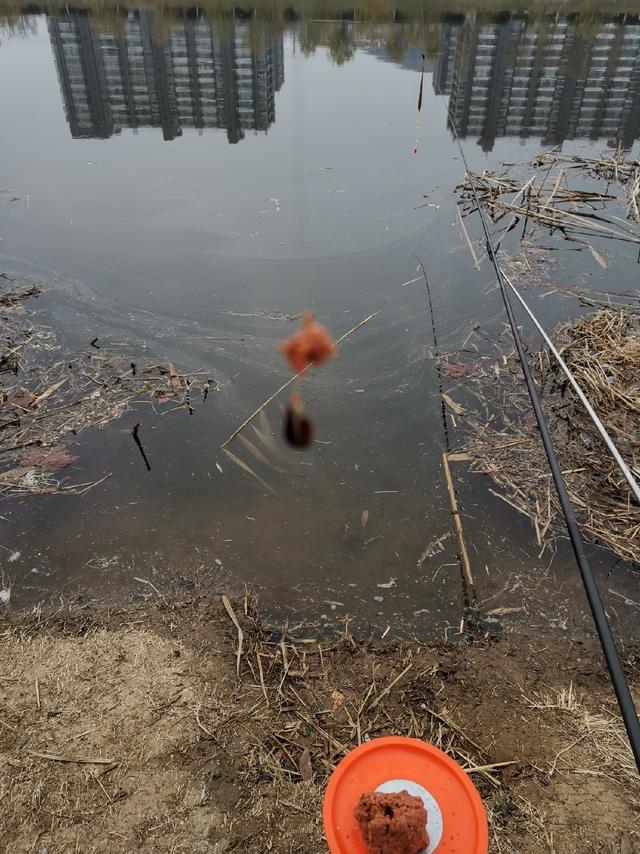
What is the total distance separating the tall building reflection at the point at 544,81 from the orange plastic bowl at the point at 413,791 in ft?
32.0

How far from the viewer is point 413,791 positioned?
158 centimetres

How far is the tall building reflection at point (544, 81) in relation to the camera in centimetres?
1021

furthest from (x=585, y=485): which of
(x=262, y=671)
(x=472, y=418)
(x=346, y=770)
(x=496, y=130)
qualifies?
(x=496, y=130)

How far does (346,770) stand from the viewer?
5.36ft

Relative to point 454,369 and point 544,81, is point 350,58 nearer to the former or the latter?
point 544,81

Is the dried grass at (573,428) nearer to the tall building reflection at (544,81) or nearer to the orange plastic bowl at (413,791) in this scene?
the orange plastic bowl at (413,791)

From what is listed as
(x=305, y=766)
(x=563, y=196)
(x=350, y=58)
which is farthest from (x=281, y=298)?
(x=350, y=58)

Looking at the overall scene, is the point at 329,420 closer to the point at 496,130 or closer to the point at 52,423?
the point at 52,423

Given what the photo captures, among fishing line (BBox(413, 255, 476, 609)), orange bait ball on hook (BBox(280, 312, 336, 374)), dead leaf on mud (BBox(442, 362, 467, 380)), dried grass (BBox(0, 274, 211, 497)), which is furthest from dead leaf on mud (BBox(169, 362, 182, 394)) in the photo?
orange bait ball on hook (BBox(280, 312, 336, 374))

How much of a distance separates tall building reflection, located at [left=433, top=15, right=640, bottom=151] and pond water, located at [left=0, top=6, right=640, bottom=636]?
0.29 ft

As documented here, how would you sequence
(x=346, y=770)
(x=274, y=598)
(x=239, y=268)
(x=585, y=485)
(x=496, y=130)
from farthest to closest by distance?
(x=496, y=130)
(x=239, y=268)
(x=585, y=485)
(x=274, y=598)
(x=346, y=770)

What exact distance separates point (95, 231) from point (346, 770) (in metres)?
6.31

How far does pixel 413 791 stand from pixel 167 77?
14.3 meters

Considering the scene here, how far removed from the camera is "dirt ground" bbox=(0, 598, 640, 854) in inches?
78.9
